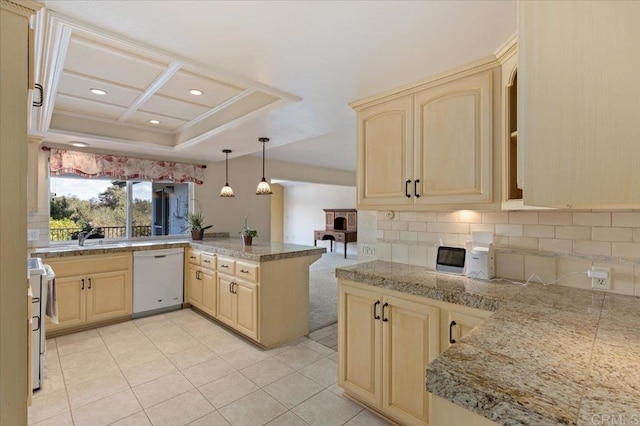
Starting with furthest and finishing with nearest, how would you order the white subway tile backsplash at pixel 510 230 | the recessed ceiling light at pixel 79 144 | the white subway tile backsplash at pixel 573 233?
the recessed ceiling light at pixel 79 144, the white subway tile backsplash at pixel 510 230, the white subway tile backsplash at pixel 573 233

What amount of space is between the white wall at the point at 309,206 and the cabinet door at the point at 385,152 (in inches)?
262

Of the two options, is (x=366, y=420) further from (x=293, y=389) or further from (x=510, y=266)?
(x=510, y=266)

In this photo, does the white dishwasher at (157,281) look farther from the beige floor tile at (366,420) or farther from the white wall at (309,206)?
the white wall at (309,206)

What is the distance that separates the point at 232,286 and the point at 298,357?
1027 millimetres

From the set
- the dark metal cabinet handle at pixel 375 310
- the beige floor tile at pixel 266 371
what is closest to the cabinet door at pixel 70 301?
the beige floor tile at pixel 266 371

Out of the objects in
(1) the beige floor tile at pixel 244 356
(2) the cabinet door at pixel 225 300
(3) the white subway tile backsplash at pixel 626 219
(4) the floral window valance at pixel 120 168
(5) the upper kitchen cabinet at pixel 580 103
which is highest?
(4) the floral window valance at pixel 120 168

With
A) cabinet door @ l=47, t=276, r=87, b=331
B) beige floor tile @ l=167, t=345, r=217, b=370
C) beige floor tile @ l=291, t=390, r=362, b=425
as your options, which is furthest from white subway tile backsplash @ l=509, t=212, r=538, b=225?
cabinet door @ l=47, t=276, r=87, b=331

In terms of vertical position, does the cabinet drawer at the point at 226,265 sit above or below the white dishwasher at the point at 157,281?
above

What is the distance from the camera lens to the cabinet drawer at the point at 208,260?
3576 mm

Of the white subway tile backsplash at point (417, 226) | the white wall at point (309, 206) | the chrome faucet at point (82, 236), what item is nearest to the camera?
the white subway tile backsplash at point (417, 226)

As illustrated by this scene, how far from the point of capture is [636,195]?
19.9 inches

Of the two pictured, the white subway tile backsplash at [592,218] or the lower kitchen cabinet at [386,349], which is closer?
the white subway tile backsplash at [592,218]

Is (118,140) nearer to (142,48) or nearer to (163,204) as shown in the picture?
(163,204)

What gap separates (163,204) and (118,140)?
136 cm
